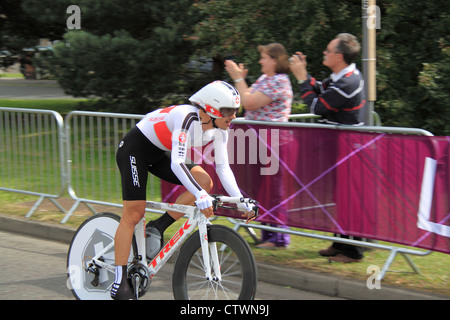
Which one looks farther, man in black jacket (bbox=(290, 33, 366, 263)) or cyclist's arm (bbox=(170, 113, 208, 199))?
man in black jacket (bbox=(290, 33, 366, 263))

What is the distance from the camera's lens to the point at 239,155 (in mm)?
6512

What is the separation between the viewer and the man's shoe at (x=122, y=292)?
460cm

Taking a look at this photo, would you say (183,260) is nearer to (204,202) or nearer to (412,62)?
(204,202)

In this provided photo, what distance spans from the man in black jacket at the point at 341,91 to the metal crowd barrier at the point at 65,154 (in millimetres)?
1600

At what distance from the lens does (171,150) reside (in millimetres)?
4590

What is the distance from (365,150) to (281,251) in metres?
1.39

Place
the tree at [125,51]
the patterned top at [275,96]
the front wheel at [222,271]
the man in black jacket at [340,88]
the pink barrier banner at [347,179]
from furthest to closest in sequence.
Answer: the tree at [125,51]
the patterned top at [275,96]
the man in black jacket at [340,88]
the pink barrier banner at [347,179]
the front wheel at [222,271]

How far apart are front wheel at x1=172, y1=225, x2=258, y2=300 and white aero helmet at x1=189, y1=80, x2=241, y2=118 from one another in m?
0.79

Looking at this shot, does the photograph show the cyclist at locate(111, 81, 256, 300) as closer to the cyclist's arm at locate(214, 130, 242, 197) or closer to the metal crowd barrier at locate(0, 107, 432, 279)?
the cyclist's arm at locate(214, 130, 242, 197)

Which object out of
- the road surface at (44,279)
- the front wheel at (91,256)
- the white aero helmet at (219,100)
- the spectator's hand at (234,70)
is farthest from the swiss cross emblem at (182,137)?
the spectator's hand at (234,70)

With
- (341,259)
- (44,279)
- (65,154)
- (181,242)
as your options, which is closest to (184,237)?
(181,242)

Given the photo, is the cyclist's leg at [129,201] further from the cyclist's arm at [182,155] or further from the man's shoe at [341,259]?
the man's shoe at [341,259]

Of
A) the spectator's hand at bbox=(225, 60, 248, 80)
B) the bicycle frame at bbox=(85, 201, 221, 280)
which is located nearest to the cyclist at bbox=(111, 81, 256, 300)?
the bicycle frame at bbox=(85, 201, 221, 280)

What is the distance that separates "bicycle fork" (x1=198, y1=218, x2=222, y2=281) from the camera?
4.29m
